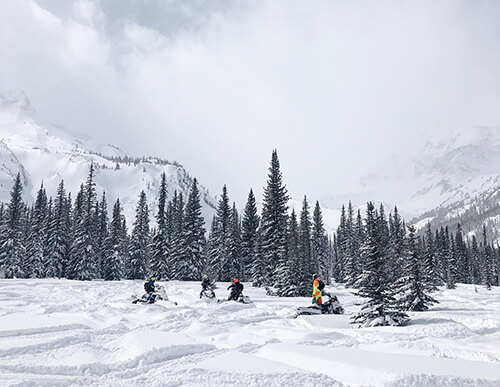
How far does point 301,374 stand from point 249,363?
1126 millimetres

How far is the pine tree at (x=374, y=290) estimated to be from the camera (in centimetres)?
1309

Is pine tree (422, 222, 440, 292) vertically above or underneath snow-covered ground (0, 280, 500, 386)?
above

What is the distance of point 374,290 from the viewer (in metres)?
13.5

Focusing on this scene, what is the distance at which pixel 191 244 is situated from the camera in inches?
1841

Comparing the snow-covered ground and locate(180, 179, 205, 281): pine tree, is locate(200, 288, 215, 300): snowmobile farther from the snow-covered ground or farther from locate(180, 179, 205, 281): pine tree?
locate(180, 179, 205, 281): pine tree

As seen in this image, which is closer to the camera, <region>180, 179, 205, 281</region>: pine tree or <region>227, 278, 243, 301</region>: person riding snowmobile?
<region>227, 278, 243, 301</region>: person riding snowmobile

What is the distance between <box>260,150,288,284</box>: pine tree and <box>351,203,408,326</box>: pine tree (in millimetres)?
20693

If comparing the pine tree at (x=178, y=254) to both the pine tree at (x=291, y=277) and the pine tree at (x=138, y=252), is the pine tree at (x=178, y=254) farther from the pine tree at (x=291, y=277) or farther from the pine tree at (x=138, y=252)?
the pine tree at (x=291, y=277)

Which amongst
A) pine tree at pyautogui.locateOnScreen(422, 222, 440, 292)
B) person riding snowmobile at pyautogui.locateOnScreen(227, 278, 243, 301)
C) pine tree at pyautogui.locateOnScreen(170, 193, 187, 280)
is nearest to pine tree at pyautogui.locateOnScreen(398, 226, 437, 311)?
pine tree at pyautogui.locateOnScreen(422, 222, 440, 292)

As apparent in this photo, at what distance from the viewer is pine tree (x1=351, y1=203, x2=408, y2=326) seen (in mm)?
13094

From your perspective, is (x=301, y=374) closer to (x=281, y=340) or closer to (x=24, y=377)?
(x=281, y=340)

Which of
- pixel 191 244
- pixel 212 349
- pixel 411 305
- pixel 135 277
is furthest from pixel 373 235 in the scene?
pixel 135 277

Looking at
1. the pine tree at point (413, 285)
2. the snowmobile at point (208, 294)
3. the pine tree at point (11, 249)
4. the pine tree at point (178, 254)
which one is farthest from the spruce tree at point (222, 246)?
the pine tree at point (413, 285)

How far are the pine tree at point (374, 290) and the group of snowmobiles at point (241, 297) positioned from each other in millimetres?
2237
